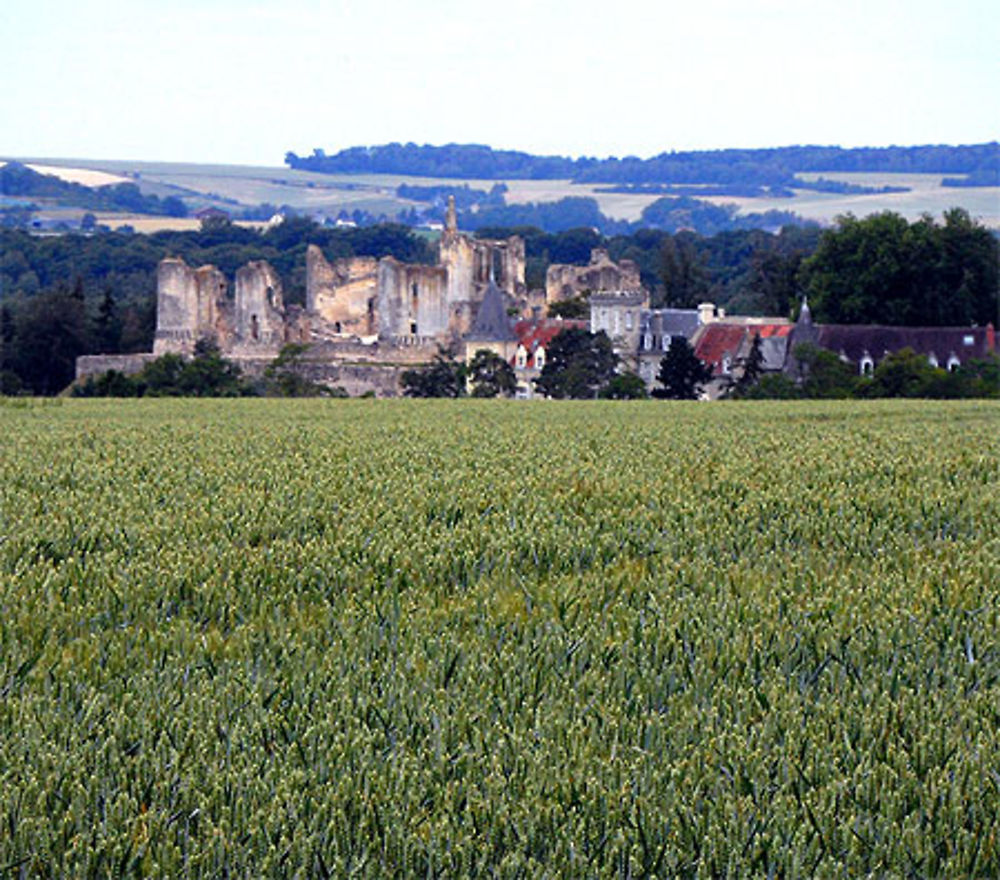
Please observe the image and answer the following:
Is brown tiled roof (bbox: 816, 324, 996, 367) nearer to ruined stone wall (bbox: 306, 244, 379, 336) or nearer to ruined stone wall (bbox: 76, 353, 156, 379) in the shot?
ruined stone wall (bbox: 306, 244, 379, 336)

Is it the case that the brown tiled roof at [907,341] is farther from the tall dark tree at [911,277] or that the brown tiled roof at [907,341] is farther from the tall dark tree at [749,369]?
the tall dark tree at [911,277]

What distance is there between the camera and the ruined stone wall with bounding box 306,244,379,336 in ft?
314

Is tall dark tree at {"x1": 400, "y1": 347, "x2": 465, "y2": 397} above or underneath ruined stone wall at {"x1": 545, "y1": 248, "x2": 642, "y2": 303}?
underneath

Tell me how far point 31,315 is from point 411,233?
3846 inches

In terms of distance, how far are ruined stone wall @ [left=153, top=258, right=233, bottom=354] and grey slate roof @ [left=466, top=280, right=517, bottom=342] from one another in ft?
53.2

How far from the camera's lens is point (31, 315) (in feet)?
275

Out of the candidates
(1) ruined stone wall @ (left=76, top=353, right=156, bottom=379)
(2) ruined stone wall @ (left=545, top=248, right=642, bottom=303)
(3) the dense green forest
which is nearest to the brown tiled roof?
(3) the dense green forest

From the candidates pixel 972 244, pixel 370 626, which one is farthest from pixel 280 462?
pixel 972 244

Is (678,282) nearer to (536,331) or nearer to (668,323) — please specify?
(668,323)

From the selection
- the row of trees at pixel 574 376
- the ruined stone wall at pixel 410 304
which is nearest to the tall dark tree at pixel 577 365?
the row of trees at pixel 574 376

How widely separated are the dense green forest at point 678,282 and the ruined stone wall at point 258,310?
776cm

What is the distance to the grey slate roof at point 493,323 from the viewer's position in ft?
278

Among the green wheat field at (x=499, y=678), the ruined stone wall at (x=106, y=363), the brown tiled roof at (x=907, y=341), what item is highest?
the green wheat field at (x=499, y=678)

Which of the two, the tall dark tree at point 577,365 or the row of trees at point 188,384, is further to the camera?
the tall dark tree at point 577,365
